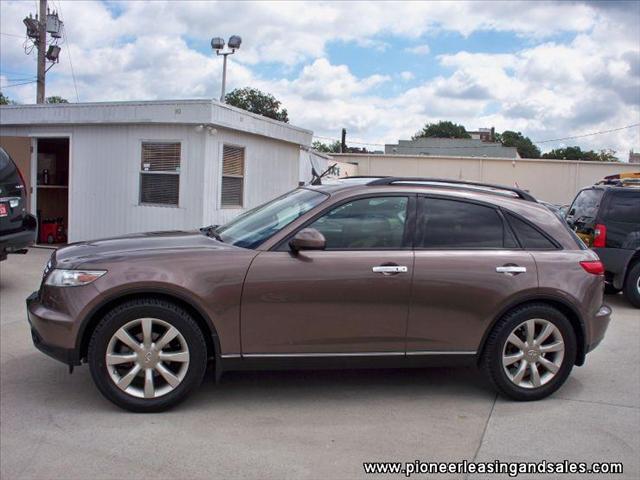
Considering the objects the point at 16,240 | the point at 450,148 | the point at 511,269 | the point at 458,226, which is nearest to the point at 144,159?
the point at 16,240

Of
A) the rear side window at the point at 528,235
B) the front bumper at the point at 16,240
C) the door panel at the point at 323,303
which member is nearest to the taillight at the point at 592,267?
the rear side window at the point at 528,235

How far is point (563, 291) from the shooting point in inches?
179

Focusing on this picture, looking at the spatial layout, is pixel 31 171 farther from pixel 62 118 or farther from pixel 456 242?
pixel 456 242

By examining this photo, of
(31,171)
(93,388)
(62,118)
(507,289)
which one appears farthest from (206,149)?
(507,289)

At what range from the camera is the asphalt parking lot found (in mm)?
3566

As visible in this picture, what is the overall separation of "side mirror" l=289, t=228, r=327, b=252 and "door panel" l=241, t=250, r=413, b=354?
3.4 inches

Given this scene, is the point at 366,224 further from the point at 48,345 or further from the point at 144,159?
the point at 144,159

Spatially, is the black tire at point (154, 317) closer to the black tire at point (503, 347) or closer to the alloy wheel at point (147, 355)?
the alloy wheel at point (147, 355)

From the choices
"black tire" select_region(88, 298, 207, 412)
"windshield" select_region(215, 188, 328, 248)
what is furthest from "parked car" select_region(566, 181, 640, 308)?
"black tire" select_region(88, 298, 207, 412)

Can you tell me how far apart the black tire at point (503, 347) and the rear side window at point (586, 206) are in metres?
4.62

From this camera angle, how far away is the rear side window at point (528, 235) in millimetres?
4672

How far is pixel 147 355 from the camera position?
4121mm

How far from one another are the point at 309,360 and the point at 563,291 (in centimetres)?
198

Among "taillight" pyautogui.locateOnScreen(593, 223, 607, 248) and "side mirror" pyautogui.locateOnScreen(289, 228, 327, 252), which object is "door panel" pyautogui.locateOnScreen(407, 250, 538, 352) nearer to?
"side mirror" pyautogui.locateOnScreen(289, 228, 327, 252)
